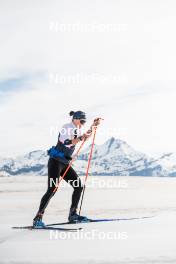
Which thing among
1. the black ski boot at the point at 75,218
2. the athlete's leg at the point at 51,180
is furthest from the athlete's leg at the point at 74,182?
the athlete's leg at the point at 51,180

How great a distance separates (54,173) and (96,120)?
1.37 metres

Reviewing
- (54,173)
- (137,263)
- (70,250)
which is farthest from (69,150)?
(137,263)

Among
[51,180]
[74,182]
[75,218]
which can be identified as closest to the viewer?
[51,180]

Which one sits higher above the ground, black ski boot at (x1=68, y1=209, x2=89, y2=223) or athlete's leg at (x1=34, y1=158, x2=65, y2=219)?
athlete's leg at (x1=34, y1=158, x2=65, y2=219)

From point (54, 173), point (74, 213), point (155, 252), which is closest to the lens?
point (155, 252)

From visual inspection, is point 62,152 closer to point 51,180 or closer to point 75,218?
point 51,180

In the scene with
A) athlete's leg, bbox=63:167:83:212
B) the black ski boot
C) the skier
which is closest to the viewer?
the skier

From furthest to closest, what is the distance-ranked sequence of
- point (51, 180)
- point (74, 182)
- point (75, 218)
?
point (75, 218) → point (74, 182) → point (51, 180)

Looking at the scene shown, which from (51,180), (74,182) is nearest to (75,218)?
(74,182)

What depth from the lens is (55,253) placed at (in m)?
6.17

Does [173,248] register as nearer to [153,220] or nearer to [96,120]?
[153,220]

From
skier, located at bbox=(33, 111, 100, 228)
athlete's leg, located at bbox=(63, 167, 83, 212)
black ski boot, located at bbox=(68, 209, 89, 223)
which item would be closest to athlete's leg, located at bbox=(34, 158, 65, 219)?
skier, located at bbox=(33, 111, 100, 228)

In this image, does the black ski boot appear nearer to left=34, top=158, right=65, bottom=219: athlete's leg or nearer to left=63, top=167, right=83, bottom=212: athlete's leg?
left=63, top=167, right=83, bottom=212: athlete's leg

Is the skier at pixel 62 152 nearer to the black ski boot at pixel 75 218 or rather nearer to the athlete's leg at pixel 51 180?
the athlete's leg at pixel 51 180
